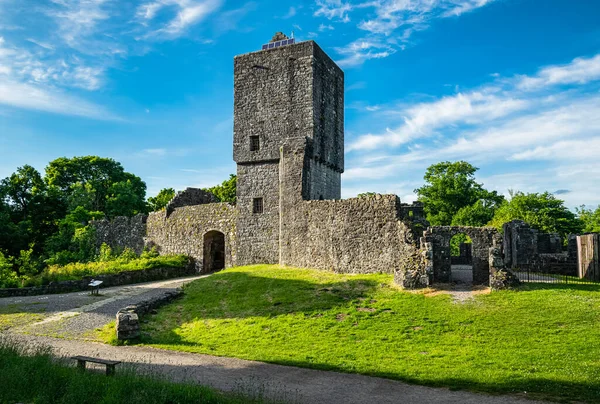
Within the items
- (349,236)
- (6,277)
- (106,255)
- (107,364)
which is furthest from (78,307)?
(106,255)

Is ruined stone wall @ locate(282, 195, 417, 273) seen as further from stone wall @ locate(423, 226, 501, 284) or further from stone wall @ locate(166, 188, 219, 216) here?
stone wall @ locate(166, 188, 219, 216)

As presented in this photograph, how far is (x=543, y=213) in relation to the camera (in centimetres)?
3950

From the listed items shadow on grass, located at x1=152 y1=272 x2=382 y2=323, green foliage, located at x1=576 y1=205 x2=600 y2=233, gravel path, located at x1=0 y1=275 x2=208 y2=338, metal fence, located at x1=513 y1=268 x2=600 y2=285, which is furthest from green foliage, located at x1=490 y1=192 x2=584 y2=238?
gravel path, located at x1=0 y1=275 x2=208 y2=338

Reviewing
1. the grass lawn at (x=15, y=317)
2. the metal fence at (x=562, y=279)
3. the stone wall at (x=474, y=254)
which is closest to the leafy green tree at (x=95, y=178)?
the grass lawn at (x=15, y=317)

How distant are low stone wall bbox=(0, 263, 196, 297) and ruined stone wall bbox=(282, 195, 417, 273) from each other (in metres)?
8.21

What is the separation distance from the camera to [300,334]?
1323 centimetres

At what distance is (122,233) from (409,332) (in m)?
26.6

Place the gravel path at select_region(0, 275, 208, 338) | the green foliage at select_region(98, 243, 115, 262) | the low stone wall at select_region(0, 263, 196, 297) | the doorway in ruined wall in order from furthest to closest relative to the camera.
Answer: the green foliage at select_region(98, 243, 115, 262), the low stone wall at select_region(0, 263, 196, 297), the doorway in ruined wall, the gravel path at select_region(0, 275, 208, 338)

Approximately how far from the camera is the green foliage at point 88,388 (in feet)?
26.1

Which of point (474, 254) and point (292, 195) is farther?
point (292, 195)

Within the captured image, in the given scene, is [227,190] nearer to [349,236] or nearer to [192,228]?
[192,228]

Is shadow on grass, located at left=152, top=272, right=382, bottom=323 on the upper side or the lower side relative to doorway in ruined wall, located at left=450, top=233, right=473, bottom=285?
lower

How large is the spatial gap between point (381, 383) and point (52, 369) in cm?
620

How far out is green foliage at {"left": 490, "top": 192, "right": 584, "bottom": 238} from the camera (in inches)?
1491
